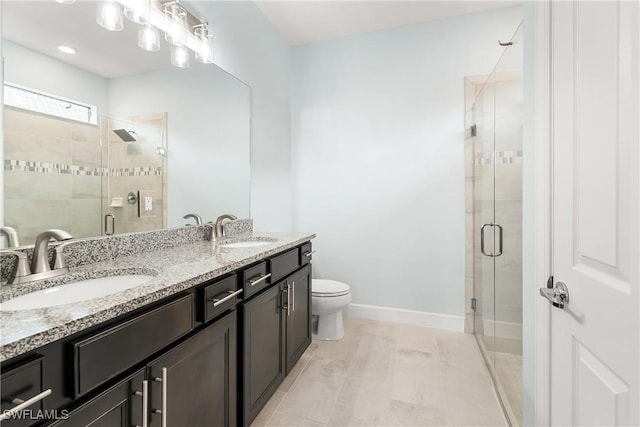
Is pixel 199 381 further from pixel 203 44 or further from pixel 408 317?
pixel 408 317

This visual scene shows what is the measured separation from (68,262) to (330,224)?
2139mm

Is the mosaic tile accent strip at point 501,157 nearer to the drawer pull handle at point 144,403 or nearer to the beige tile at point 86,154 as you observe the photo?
the drawer pull handle at point 144,403

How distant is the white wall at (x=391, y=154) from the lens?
103 inches

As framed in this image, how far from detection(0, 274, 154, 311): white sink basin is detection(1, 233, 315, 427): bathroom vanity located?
0.03 metres

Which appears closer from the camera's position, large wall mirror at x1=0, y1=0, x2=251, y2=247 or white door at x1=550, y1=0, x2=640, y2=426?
white door at x1=550, y1=0, x2=640, y2=426

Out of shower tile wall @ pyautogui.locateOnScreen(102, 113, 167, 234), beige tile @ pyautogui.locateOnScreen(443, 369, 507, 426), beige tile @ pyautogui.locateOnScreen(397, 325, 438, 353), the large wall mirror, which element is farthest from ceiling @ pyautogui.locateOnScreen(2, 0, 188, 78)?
beige tile @ pyautogui.locateOnScreen(397, 325, 438, 353)

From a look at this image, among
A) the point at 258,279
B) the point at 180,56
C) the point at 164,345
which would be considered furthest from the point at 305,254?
the point at 180,56

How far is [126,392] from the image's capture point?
809 mm

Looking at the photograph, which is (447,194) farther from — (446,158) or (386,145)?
(386,145)

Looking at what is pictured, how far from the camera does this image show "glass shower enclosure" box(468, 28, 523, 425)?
1.52 meters

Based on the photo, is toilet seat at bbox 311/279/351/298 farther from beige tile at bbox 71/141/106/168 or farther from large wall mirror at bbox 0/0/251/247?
beige tile at bbox 71/141/106/168

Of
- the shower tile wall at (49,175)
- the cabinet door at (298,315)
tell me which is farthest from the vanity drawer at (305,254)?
the shower tile wall at (49,175)

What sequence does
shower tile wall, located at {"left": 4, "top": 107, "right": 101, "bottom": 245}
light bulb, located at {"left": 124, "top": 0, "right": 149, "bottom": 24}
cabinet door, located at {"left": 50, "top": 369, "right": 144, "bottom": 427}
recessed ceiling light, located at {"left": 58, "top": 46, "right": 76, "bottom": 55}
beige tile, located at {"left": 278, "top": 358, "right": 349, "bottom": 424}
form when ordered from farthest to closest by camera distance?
1. beige tile, located at {"left": 278, "top": 358, "right": 349, "bottom": 424}
2. light bulb, located at {"left": 124, "top": 0, "right": 149, "bottom": 24}
3. recessed ceiling light, located at {"left": 58, "top": 46, "right": 76, "bottom": 55}
4. shower tile wall, located at {"left": 4, "top": 107, "right": 101, "bottom": 245}
5. cabinet door, located at {"left": 50, "top": 369, "right": 144, "bottom": 427}

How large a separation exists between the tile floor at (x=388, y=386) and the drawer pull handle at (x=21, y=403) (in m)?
1.18
